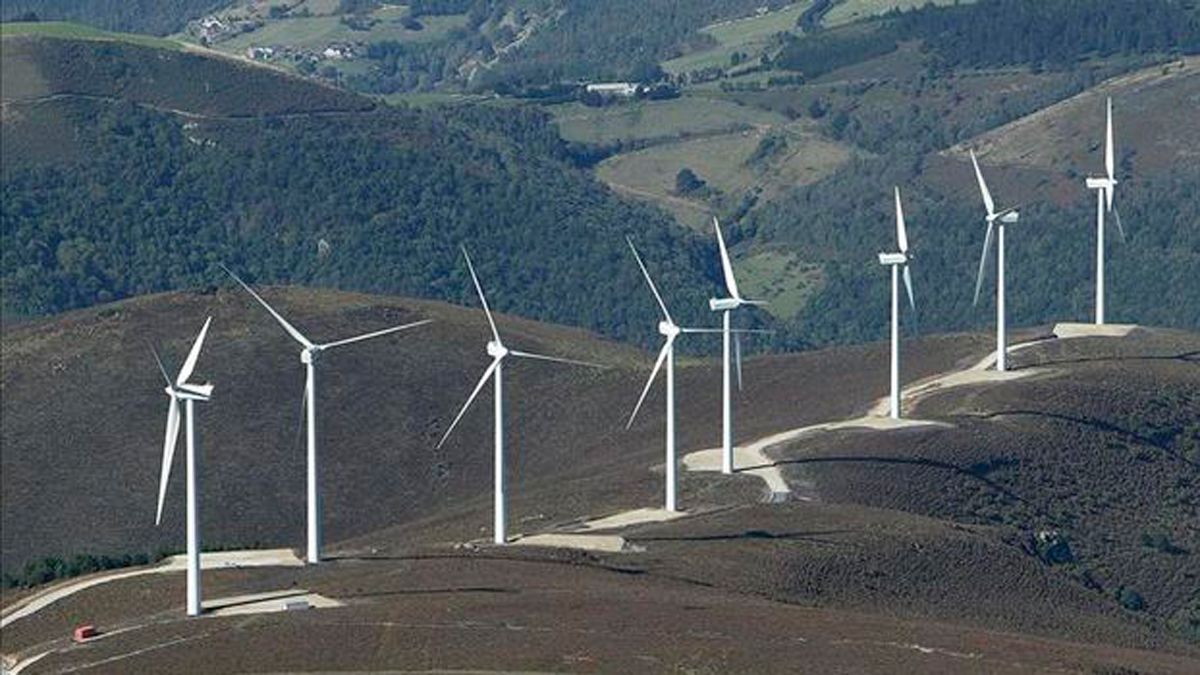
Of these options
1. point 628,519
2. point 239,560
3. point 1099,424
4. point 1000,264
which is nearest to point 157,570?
point 239,560

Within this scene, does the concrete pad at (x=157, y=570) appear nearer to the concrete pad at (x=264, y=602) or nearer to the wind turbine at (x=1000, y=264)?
the concrete pad at (x=264, y=602)

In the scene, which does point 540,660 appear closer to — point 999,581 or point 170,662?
point 170,662

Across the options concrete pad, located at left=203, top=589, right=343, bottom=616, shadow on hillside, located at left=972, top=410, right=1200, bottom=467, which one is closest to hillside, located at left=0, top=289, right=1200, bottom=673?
shadow on hillside, located at left=972, top=410, right=1200, bottom=467

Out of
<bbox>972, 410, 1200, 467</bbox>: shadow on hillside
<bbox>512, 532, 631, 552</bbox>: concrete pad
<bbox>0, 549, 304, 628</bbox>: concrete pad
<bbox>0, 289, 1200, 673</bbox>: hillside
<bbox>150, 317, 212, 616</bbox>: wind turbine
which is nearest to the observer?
<bbox>0, 289, 1200, 673</bbox>: hillside

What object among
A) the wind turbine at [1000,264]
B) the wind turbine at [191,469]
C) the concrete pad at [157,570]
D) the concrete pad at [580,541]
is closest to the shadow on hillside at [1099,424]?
the wind turbine at [1000,264]

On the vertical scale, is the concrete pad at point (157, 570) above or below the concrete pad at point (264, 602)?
below

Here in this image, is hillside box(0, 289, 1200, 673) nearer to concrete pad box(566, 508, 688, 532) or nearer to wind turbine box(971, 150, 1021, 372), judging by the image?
concrete pad box(566, 508, 688, 532)
